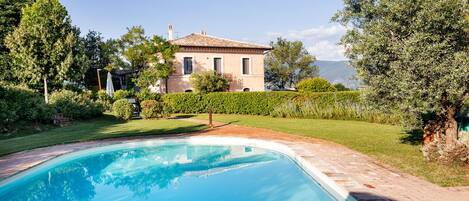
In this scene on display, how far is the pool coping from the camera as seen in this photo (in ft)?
20.9

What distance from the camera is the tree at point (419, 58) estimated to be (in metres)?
6.35

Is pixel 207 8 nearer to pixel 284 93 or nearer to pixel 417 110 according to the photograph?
pixel 284 93

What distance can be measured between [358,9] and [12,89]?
17.4 metres

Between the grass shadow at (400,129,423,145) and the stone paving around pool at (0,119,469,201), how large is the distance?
216 centimetres

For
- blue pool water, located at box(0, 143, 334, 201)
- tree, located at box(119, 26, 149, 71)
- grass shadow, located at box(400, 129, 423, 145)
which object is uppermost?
tree, located at box(119, 26, 149, 71)

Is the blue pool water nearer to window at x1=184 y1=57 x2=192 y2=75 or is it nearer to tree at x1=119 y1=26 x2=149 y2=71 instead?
tree at x1=119 y1=26 x2=149 y2=71

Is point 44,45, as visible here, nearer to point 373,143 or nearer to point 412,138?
point 373,143

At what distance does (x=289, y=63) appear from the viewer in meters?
53.5

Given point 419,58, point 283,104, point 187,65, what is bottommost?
point 283,104

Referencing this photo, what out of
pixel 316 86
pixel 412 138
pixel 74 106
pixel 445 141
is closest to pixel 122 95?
pixel 74 106

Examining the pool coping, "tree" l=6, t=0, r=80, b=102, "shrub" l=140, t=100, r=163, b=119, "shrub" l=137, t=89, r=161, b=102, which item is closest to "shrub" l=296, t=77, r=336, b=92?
"shrub" l=137, t=89, r=161, b=102

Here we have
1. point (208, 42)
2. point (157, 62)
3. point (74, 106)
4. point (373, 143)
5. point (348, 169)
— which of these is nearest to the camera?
point (348, 169)

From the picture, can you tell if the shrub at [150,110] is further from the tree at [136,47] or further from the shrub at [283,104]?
the tree at [136,47]

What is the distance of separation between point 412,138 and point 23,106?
57.5ft
